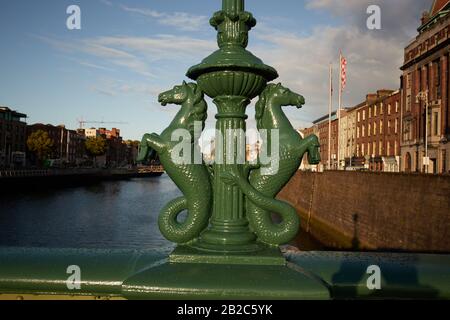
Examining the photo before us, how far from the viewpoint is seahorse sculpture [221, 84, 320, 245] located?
271cm

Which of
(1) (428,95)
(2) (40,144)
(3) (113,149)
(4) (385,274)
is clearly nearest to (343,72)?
(1) (428,95)

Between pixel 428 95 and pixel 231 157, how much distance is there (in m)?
38.2

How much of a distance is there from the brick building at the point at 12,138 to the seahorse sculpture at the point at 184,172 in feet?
278

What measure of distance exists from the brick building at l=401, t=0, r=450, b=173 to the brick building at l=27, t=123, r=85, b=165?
77.2 m

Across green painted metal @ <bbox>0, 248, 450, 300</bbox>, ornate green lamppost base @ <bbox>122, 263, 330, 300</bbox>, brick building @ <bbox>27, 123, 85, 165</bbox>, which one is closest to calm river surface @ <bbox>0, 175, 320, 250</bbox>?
green painted metal @ <bbox>0, 248, 450, 300</bbox>

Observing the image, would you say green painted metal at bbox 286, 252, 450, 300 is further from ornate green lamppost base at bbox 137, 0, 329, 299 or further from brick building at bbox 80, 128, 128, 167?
brick building at bbox 80, 128, 128, 167

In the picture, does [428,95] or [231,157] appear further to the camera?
[428,95]

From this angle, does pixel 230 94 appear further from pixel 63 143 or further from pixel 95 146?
pixel 63 143

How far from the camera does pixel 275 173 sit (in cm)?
286

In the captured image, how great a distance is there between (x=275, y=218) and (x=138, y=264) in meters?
32.1

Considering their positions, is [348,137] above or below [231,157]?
above

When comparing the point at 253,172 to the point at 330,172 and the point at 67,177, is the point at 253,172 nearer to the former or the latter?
the point at 330,172

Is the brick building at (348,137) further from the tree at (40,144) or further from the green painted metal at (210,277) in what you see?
the tree at (40,144)

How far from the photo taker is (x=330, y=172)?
31.6m
